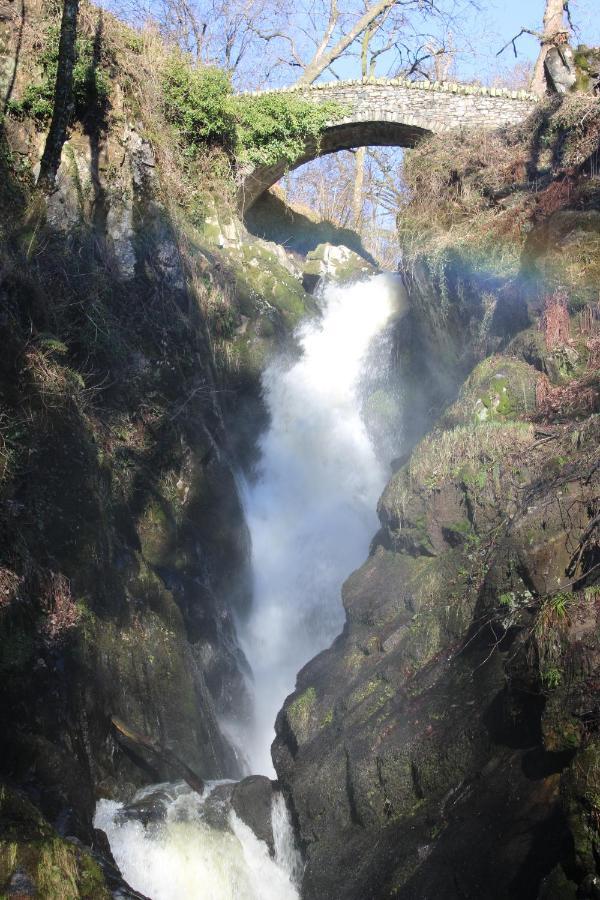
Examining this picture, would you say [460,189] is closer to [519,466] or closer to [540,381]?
[540,381]

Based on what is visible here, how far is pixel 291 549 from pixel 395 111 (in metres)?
11.3

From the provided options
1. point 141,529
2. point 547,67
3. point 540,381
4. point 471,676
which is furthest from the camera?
point 547,67

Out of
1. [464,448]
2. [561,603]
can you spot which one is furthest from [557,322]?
[561,603]

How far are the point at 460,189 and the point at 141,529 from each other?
32.3ft

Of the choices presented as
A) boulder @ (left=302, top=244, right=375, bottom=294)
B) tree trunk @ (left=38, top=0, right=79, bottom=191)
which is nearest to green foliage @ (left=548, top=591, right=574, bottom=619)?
tree trunk @ (left=38, top=0, right=79, bottom=191)

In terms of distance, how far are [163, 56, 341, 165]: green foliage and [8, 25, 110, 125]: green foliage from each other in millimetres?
2857

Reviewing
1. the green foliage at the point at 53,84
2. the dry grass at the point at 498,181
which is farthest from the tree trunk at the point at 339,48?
the green foliage at the point at 53,84

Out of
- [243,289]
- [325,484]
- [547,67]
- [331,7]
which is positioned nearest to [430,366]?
[325,484]

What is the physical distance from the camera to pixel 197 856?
335 inches

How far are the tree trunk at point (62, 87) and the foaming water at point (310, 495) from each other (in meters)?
7.64

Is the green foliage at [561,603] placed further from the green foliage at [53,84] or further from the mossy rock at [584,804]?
the green foliage at [53,84]

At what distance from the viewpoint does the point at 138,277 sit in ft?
44.5

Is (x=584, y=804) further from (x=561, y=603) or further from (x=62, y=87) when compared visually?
(x=62, y=87)

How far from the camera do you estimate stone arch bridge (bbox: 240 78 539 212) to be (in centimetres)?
1817
